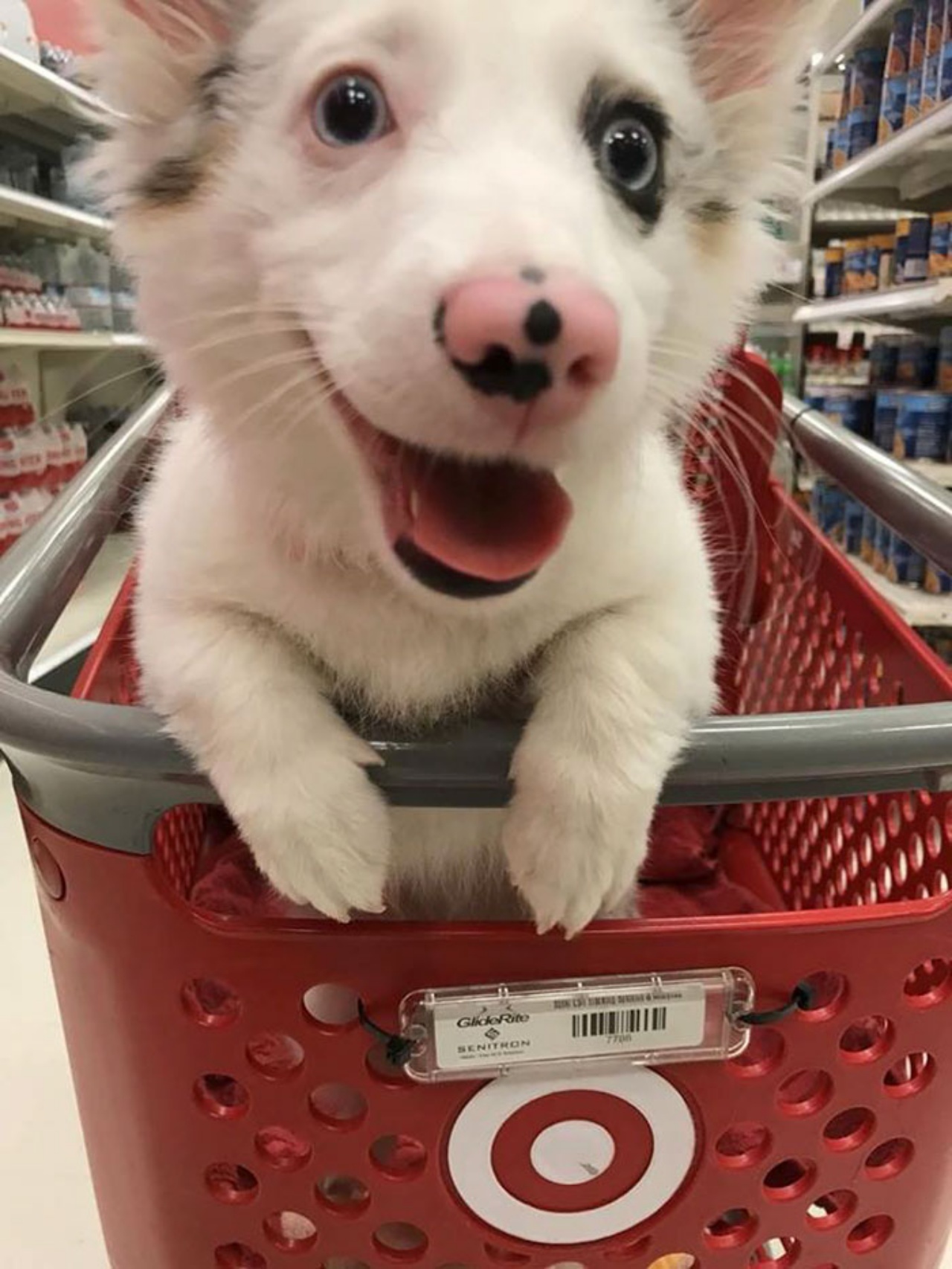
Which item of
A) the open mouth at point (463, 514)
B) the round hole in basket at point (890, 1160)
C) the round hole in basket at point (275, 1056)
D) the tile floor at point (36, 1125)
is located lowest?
the tile floor at point (36, 1125)

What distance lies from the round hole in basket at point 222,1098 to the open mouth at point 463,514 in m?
0.35

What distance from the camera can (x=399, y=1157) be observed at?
0.79 meters

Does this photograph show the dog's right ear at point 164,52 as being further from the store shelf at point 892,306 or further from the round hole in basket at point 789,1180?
the store shelf at point 892,306

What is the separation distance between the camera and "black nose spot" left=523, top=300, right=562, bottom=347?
55 centimetres

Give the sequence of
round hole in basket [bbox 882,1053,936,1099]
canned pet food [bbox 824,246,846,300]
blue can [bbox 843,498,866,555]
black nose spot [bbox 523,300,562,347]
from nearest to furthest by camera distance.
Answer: black nose spot [bbox 523,300,562,347] → round hole in basket [bbox 882,1053,936,1099] → blue can [bbox 843,498,866,555] → canned pet food [bbox 824,246,846,300]

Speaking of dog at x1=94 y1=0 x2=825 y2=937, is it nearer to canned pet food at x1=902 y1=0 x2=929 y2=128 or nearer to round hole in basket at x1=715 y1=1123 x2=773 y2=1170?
round hole in basket at x1=715 y1=1123 x2=773 y2=1170

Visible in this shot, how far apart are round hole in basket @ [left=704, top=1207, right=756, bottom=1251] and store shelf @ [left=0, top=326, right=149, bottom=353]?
2180mm

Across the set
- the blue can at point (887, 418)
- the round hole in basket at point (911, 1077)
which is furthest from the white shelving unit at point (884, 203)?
the round hole in basket at point (911, 1077)

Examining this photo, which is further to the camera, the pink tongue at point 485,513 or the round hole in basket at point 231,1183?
the round hole in basket at point 231,1183

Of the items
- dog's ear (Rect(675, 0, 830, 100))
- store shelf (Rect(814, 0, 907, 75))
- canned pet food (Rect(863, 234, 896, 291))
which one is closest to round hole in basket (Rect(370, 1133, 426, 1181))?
dog's ear (Rect(675, 0, 830, 100))

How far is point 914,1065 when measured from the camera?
786 millimetres

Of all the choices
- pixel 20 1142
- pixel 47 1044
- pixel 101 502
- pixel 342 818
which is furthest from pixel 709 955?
pixel 47 1044

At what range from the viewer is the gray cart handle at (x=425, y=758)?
Result: 25.1 inches

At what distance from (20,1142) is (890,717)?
1149 mm
